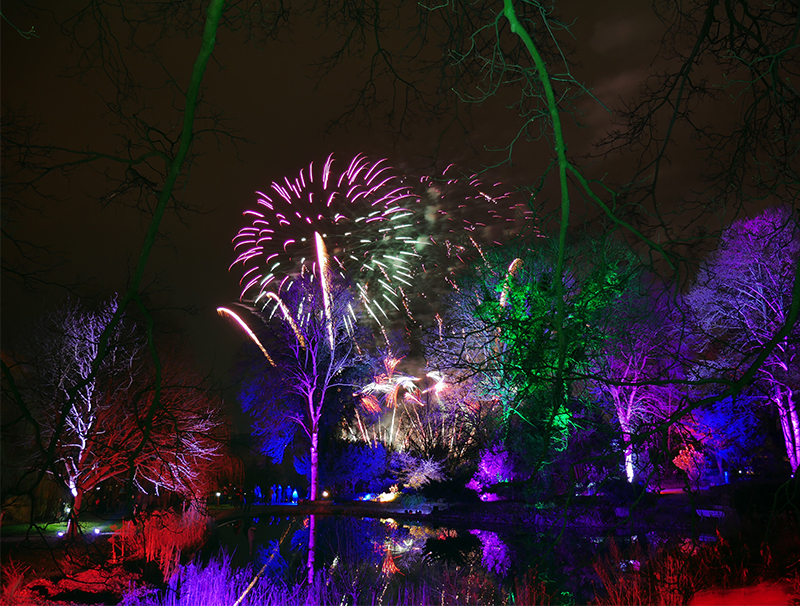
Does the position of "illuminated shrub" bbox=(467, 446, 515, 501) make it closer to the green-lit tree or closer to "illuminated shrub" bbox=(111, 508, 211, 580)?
the green-lit tree

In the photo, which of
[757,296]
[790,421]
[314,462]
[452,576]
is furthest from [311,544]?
[790,421]

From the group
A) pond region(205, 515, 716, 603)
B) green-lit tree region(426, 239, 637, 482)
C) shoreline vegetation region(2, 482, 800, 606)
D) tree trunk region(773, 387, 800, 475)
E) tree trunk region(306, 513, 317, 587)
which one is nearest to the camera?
green-lit tree region(426, 239, 637, 482)

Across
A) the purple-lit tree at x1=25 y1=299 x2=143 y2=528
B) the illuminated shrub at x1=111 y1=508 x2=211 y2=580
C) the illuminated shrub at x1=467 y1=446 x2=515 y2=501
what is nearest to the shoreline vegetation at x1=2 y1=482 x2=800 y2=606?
the illuminated shrub at x1=111 y1=508 x2=211 y2=580

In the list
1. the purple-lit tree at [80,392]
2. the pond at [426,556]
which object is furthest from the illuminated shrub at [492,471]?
the purple-lit tree at [80,392]

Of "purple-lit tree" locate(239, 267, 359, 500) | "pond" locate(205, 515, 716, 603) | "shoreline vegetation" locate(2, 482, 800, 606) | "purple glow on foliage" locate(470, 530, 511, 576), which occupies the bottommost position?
"purple glow on foliage" locate(470, 530, 511, 576)

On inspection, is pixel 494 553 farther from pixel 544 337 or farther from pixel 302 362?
pixel 302 362

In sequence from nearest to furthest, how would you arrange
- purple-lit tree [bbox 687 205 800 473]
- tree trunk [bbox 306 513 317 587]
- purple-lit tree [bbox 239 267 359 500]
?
tree trunk [bbox 306 513 317 587] < purple-lit tree [bbox 687 205 800 473] < purple-lit tree [bbox 239 267 359 500]

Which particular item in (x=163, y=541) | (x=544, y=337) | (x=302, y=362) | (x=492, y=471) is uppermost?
(x=302, y=362)

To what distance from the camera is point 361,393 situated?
106 ft

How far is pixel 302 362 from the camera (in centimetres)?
3077

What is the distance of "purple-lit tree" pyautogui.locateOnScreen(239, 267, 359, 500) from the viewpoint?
29922 mm

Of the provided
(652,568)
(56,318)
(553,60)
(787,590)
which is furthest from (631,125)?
(56,318)

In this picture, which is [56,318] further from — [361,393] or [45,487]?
[361,393]

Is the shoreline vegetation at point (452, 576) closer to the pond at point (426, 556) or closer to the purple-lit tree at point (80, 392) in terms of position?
the pond at point (426, 556)
